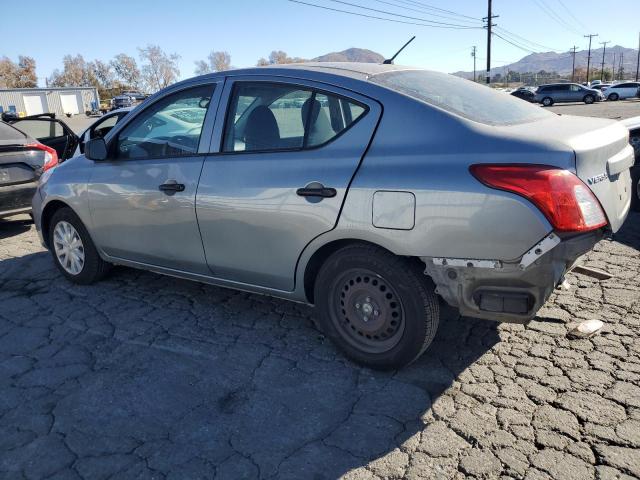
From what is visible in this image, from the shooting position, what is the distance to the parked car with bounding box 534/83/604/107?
42.4 m

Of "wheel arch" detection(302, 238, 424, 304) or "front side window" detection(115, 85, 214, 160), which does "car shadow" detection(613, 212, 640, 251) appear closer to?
"wheel arch" detection(302, 238, 424, 304)

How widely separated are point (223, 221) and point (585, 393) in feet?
7.59

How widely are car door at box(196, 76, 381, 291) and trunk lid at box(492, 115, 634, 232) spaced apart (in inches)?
34.2

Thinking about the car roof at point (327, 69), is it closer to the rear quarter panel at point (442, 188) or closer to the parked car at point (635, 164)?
the rear quarter panel at point (442, 188)

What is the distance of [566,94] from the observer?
141 ft

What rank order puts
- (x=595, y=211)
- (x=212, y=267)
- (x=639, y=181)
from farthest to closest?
(x=639, y=181) → (x=212, y=267) → (x=595, y=211)

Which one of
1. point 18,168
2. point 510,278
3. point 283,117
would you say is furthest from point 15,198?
point 510,278

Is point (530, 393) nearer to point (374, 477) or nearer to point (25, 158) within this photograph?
point (374, 477)

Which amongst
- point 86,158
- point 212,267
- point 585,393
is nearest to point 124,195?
point 86,158

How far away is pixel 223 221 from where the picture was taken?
11.0 feet

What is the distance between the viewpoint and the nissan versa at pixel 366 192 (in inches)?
94.8

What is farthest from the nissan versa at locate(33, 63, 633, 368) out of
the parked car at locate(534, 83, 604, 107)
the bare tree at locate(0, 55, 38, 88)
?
the bare tree at locate(0, 55, 38, 88)

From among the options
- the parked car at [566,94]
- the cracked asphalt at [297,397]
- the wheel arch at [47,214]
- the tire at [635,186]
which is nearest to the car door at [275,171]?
the cracked asphalt at [297,397]

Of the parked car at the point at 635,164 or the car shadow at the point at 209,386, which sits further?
the parked car at the point at 635,164
